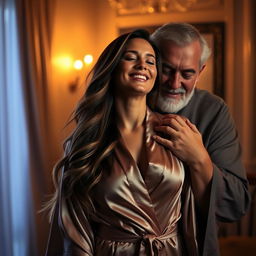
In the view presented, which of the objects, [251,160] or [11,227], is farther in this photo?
[251,160]

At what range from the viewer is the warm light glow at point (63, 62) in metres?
3.14

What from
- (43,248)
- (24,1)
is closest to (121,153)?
(24,1)

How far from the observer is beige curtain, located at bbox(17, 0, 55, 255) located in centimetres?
252

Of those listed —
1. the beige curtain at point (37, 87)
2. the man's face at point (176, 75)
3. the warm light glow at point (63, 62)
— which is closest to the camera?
the man's face at point (176, 75)

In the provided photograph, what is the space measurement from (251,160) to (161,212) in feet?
7.54

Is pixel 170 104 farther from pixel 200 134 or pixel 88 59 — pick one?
pixel 88 59

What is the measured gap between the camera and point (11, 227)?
2.32m

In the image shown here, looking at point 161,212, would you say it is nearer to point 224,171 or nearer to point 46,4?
point 224,171

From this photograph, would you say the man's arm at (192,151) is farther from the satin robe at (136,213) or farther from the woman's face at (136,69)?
the woman's face at (136,69)

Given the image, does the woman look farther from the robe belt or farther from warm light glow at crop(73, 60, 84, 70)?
warm light glow at crop(73, 60, 84, 70)

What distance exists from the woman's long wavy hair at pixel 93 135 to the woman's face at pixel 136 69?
0.02 meters

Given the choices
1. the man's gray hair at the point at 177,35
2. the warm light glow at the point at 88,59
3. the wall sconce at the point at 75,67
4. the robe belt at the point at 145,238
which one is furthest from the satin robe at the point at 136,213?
the warm light glow at the point at 88,59

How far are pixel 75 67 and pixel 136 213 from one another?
2515mm

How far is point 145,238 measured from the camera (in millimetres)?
1004
